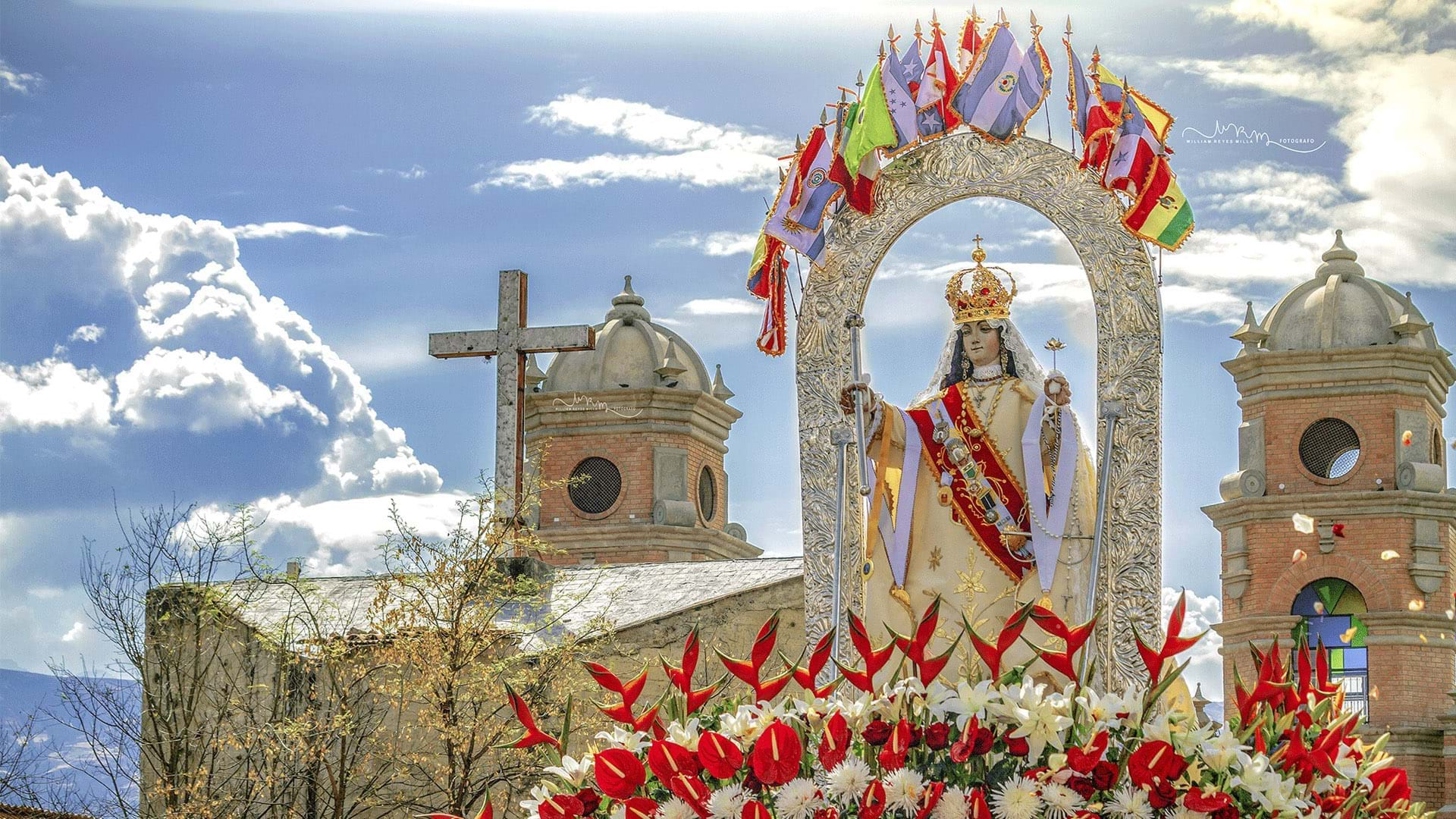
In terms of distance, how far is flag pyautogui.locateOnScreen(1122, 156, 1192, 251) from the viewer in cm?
→ 1148

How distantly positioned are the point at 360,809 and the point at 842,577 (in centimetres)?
561

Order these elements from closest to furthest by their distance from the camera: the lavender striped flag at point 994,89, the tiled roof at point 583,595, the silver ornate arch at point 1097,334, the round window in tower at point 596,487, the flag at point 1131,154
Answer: the silver ornate arch at point 1097,334 < the flag at point 1131,154 < the lavender striped flag at point 994,89 < the tiled roof at point 583,595 < the round window in tower at point 596,487

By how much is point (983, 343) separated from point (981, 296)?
0.29 m

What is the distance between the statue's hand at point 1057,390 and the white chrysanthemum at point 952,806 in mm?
5212

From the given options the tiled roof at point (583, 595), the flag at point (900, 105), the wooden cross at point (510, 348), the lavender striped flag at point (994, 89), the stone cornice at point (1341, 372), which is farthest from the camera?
the stone cornice at point (1341, 372)

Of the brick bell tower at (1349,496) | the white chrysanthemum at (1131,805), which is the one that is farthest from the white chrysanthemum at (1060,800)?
the brick bell tower at (1349,496)

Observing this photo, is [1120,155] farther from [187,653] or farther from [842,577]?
[187,653]

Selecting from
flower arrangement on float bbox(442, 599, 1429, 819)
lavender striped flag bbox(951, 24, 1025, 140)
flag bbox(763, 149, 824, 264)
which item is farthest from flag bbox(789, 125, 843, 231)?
flower arrangement on float bbox(442, 599, 1429, 819)

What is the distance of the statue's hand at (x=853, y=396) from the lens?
11.6 metres

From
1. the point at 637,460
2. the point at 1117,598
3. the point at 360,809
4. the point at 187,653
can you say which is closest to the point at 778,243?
the point at 1117,598

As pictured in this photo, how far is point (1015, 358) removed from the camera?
38.9ft

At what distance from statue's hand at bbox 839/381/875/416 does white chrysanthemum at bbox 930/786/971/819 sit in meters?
5.39

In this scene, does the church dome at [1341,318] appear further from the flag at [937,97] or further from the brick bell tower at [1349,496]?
the flag at [937,97]
